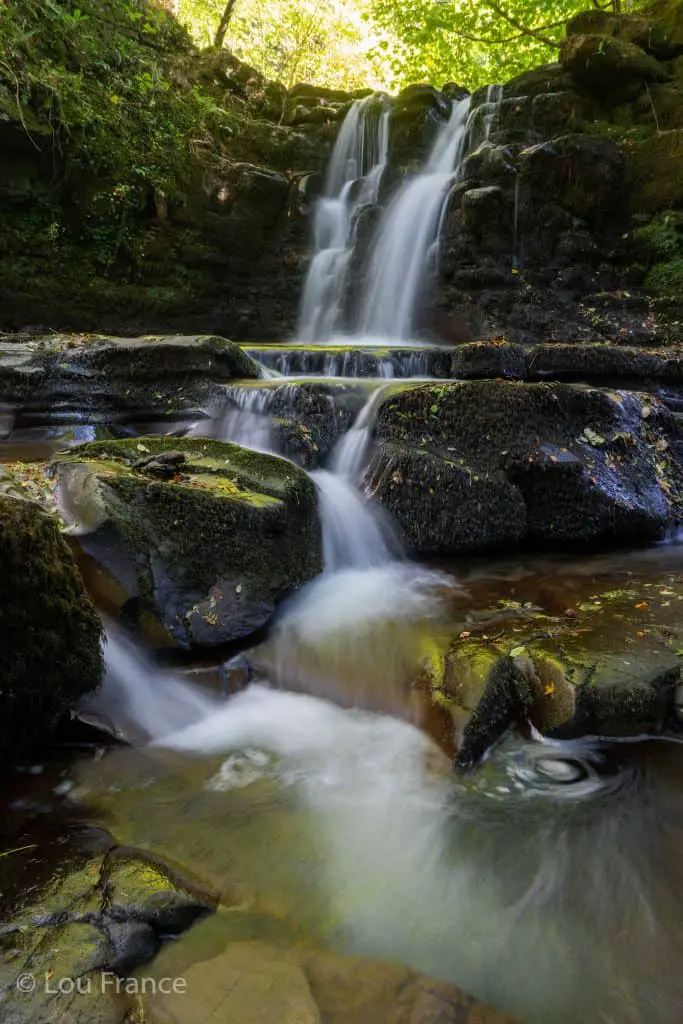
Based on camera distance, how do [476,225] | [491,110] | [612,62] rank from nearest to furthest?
[476,225], [612,62], [491,110]

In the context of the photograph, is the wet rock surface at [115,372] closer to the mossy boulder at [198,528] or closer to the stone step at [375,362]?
the stone step at [375,362]

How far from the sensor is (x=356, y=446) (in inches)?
213

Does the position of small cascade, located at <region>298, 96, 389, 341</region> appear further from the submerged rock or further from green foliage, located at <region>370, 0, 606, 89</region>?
the submerged rock

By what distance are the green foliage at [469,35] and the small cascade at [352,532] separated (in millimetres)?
14365

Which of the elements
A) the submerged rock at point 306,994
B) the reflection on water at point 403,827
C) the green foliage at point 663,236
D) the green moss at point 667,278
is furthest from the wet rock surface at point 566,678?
the green foliage at point 663,236

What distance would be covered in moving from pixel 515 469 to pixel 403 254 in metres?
7.23

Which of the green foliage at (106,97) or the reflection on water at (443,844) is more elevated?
the green foliage at (106,97)

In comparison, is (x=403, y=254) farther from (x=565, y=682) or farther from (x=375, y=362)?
(x=565, y=682)

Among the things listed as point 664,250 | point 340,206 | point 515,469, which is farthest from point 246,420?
point 340,206

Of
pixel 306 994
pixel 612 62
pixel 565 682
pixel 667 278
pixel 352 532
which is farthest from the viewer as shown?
pixel 612 62

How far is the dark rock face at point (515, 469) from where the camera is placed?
4.76 meters

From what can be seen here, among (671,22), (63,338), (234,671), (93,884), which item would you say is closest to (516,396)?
(234,671)

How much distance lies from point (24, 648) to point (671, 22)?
1538 cm

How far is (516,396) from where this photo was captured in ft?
16.5
